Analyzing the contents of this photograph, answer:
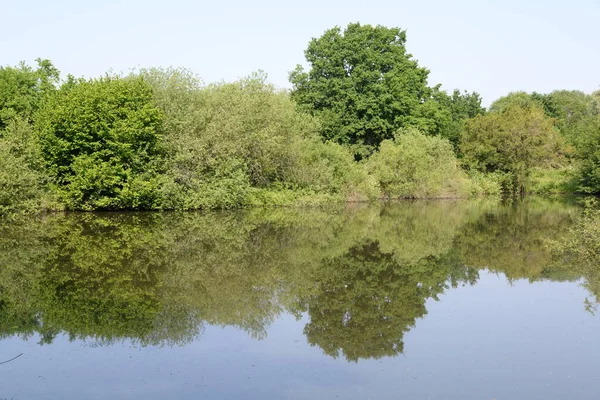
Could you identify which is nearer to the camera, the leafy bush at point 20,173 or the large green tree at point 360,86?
the leafy bush at point 20,173

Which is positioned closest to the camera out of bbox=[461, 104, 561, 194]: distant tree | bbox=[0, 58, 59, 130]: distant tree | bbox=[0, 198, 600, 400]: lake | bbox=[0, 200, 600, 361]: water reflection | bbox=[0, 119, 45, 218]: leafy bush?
bbox=[0, 198, 600, 400]: lake

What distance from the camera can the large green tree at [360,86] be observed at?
55156mm

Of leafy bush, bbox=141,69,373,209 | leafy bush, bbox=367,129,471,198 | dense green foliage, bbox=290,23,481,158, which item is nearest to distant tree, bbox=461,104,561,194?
dense green foliage, bbox=290,23,481,158

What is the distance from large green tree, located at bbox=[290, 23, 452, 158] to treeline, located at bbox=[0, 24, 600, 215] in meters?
0.14

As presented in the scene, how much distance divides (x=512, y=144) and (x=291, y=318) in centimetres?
4946

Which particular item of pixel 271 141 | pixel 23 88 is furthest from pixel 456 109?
pixel 23 88

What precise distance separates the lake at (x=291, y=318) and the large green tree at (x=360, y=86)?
31.0m

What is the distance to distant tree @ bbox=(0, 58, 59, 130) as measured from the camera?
4424 cm

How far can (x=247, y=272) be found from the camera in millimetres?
17906

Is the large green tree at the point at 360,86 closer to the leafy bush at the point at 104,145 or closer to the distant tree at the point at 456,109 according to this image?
the distant tree at the point at 456,109

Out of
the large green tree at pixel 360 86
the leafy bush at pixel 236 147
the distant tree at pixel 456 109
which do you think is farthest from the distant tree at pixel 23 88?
the distant tree at pixel 456 109

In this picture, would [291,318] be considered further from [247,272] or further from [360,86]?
[360,86]

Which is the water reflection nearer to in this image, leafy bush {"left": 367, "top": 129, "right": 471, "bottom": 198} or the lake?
the lake

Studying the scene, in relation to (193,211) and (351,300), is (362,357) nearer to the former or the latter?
(351,300)
